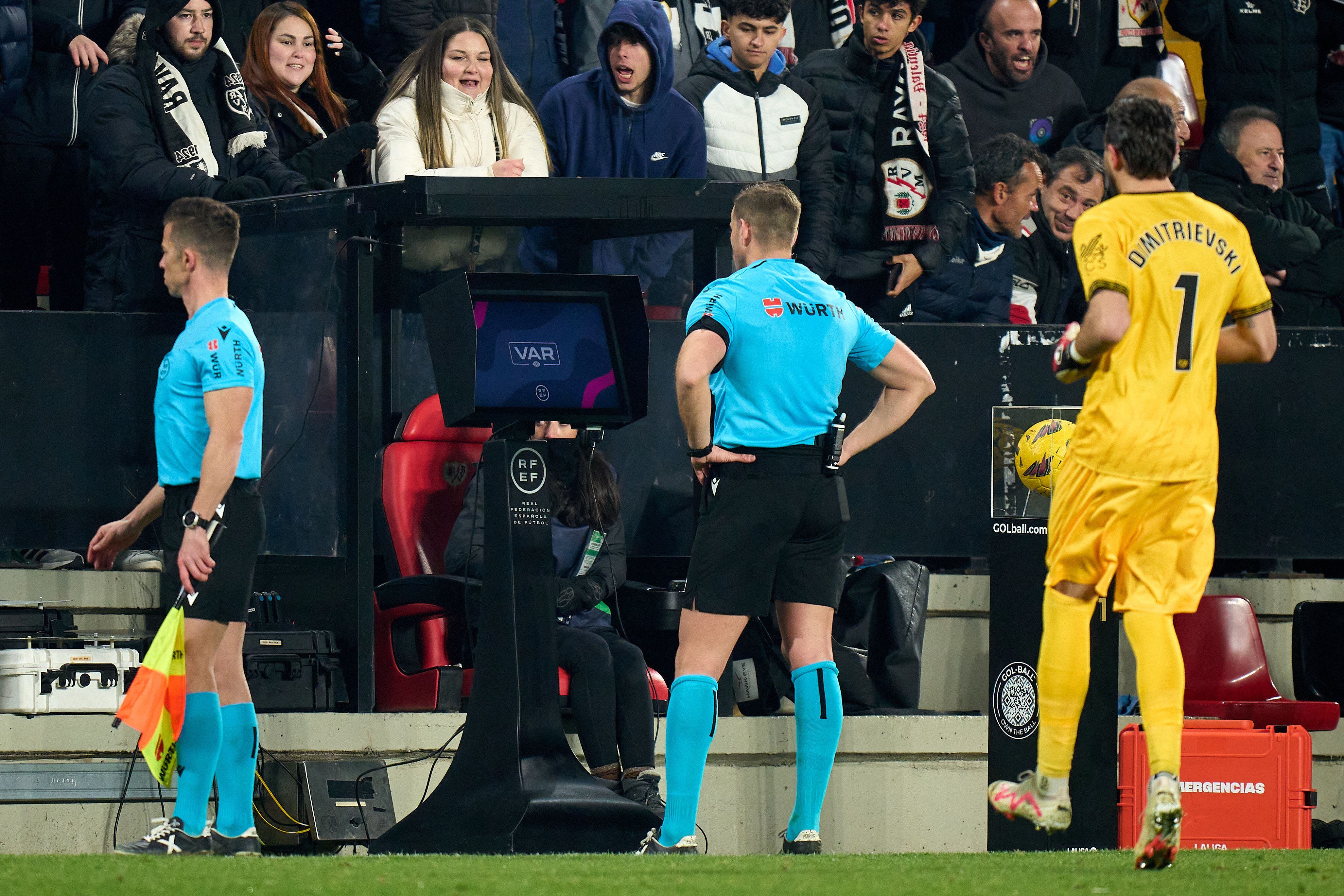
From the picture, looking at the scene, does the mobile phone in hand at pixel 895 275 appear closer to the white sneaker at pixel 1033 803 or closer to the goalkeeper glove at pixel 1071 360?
the goalkeeper glove at pixel 1071 360

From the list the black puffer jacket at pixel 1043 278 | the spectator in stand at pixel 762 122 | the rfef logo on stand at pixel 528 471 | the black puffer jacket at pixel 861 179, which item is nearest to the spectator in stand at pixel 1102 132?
the black puffer jacket at pixel 1043 278

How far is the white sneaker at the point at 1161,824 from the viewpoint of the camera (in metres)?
4.54

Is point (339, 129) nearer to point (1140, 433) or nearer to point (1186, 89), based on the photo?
point (1140, 433)

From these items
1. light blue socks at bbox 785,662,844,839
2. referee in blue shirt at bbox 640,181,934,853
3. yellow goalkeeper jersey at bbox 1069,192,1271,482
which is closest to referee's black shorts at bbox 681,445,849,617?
referee in blue shirt at bbox 640,181,934,853

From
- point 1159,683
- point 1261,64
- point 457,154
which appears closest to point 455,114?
point 457,154

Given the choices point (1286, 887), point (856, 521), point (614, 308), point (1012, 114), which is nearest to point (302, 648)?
point (614, 308)

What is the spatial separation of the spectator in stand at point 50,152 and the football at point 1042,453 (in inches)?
163

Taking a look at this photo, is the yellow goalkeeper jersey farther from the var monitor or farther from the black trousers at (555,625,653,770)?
the black trousers at (555,625,653,770)

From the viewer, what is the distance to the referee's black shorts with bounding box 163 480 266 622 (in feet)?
19.6

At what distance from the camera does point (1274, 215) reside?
30.7 feet

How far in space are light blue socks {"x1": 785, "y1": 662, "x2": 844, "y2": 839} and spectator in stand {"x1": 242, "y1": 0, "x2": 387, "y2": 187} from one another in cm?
317

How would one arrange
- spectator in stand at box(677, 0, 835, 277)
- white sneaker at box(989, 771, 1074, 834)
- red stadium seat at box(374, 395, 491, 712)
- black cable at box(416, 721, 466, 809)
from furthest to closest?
spectator in stand at box(677, 0, 835, 277), red stadium seat at box(374, 395, 491, 712), black cable at box(416, 721, 466, 809), white sneaker at box(989, 771, 1074, 834)

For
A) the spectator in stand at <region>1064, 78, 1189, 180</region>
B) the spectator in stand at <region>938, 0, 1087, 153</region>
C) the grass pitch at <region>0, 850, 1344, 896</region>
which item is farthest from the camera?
the spectator in stand at <region>938, 0, 1087, 153</region>

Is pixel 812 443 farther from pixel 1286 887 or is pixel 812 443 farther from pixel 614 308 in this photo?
pixel 1286 887
